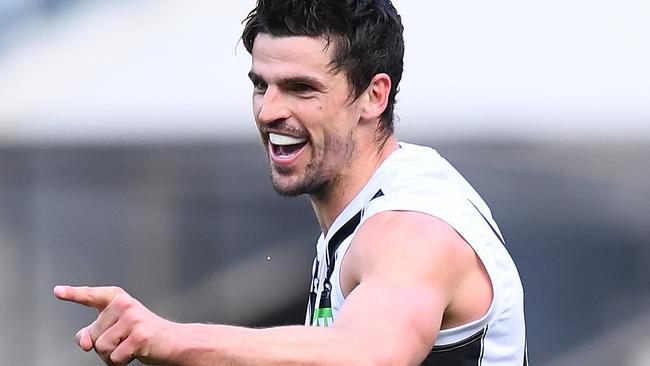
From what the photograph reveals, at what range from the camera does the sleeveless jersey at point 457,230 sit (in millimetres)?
1458

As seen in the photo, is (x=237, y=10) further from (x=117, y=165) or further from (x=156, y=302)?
(x=156, y=302)

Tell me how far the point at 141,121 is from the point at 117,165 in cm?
10

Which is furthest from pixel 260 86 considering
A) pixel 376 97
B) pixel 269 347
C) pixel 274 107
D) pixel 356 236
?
pixel 269 347

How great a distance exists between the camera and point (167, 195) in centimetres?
218

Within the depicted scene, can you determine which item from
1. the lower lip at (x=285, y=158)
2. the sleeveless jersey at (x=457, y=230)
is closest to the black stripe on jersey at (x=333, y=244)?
the sleeveless jersey at (x=457, y=230)

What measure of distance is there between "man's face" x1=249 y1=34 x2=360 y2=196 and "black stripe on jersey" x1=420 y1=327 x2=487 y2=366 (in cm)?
36

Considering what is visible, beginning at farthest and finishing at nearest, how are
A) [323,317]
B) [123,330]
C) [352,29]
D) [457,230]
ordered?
1. [352,29]
2. [323,317]
3. [457,230]
4. [123,330]

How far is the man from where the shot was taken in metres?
1.17

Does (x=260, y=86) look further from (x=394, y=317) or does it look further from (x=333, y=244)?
(x=394, y=317)

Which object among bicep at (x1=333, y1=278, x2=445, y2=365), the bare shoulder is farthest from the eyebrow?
bicep at (x1=333, y1=278, x2=445, y2=365)

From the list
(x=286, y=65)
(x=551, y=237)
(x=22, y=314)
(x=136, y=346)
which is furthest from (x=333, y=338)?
(x=22, y=314)

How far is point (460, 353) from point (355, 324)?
0.28m

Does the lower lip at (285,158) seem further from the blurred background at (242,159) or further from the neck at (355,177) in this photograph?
the blurred background at (242,159)

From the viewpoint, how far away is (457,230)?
1431 millimetres
